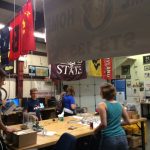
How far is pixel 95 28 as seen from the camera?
3.18 feet

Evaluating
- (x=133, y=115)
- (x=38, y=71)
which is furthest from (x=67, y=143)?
(x=38, y=71)

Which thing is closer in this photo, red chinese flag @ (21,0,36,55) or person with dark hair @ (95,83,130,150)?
person with dark hair @ (95,83,130,150)

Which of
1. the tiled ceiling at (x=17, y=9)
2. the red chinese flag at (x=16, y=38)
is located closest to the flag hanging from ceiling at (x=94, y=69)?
the tiled ceiling at (x=17, y=9)

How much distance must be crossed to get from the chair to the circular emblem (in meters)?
1.57

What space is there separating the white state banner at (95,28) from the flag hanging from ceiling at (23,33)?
1.62 meters

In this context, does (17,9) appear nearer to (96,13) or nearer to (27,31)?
(27,31)

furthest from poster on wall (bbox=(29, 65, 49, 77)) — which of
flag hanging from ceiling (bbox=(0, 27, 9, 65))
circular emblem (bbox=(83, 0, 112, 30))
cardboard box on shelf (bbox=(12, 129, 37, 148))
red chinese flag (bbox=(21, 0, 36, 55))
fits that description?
circular emblem (bbox=(83, 0, 112, 30))

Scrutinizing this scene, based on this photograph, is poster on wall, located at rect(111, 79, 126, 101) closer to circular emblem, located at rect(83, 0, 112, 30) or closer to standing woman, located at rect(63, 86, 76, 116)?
standing woman, located at rect(63, 86, 76, 116)

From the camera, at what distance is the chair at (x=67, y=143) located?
88.1 inches

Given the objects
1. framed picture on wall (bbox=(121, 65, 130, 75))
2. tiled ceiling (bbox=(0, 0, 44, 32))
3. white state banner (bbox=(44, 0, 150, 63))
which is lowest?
white state banner (bbox=(44, 0, 150, 63))

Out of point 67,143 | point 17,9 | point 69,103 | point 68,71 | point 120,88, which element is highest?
point 17,9

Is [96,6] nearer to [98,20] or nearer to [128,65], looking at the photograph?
[98,20]

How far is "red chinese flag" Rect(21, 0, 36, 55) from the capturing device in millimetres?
2818

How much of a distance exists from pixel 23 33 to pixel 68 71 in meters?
4.25
